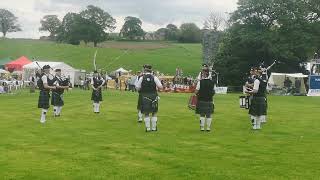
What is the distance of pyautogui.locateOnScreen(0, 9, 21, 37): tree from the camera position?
140m

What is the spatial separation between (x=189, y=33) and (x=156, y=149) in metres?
103

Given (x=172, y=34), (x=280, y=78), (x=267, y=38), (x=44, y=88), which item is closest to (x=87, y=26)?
(x=172, y=34)

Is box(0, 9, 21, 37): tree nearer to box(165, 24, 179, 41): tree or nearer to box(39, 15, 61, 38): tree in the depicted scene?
box(39, 15, 61, 38): tree

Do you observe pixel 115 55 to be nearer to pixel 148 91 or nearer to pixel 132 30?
pixel 132 30

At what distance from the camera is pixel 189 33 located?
113812 millimetres

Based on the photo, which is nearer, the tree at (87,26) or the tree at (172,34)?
the tree at (87,26)

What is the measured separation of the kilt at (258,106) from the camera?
16.6m

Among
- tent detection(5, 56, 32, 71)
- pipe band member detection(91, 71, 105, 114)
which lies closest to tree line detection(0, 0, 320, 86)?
tent detection(5, 56, 32, 71)

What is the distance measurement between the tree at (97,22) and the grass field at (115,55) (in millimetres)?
15215

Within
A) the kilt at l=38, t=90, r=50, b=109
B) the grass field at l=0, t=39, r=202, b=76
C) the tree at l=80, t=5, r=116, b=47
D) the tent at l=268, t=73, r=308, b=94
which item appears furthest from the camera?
the tree at l=80, t=5, r=116, b=47

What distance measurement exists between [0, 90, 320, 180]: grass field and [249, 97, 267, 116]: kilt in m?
0.55

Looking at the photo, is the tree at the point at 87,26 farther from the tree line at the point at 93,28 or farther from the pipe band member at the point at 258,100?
the pipe band member at the point at 258,100

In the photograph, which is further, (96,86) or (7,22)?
(7,22)

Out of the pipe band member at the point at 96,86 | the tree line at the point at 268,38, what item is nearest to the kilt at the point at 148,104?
the pipe band member at the point at 96,86
